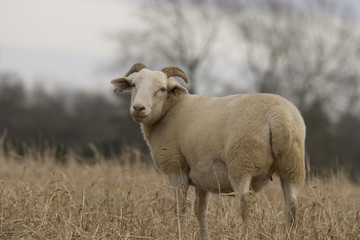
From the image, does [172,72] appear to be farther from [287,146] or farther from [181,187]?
[287,146]

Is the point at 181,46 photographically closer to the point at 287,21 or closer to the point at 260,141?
the point at 287,21

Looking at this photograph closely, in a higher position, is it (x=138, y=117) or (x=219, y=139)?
(x=138, y=117)

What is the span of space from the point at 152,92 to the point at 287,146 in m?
1.77

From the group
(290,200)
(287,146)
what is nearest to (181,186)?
(290,200)

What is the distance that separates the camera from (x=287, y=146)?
14.9 ft

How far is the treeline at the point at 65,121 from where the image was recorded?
20188mm

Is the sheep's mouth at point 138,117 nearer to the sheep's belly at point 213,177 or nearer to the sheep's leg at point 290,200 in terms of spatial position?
the sheep's belly at point 213,177

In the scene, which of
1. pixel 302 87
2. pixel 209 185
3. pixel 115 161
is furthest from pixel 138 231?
pixel 302 87

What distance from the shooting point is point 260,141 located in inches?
181

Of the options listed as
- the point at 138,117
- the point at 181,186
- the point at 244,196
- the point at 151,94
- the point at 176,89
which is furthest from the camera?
the point at 176,89

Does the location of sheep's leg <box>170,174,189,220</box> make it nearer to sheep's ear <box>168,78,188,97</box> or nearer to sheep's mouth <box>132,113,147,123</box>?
sheep's mouth <box>132,113,147,123</box>

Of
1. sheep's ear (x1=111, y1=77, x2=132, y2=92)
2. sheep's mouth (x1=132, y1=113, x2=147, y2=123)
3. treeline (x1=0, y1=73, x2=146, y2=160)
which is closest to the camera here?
sheep's mouth (x1=132, y1=113, x2=147, y2=123)

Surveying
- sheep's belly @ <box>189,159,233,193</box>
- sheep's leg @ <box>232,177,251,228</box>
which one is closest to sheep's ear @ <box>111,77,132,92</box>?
sheep's belly @ <box>189,159,233,193</box>

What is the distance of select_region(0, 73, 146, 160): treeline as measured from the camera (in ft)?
66.2
